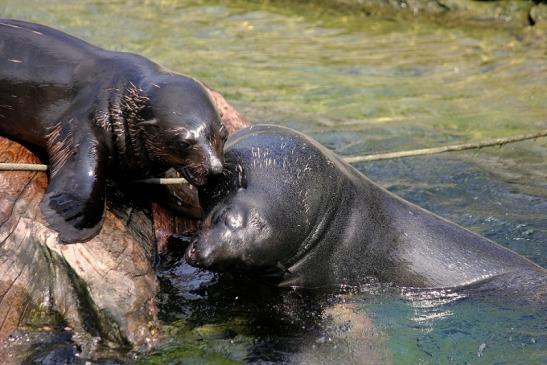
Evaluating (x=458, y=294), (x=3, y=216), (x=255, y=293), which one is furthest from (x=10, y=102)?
(x=458, y=294)

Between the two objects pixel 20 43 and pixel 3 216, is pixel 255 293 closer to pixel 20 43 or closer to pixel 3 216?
pixel 3 216

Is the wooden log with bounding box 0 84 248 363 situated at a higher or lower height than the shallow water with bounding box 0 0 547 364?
higher

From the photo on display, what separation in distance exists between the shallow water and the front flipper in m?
0.70

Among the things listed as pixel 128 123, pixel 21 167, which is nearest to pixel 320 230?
pixel 128 123

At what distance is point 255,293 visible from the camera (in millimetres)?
5703

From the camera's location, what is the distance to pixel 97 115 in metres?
5.75

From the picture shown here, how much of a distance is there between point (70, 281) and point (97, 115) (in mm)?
1148

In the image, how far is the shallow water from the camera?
527 centimetres

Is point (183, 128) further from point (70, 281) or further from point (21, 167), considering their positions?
point (70, 281)

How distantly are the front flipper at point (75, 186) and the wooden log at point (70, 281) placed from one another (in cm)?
7

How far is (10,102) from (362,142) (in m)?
4.37

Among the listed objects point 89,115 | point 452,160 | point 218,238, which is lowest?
point 452,160

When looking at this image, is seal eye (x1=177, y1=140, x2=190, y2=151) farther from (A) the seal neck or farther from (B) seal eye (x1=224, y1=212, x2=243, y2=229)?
(B) seal eye (x1=224, y1=212, x2=243, y2=229)

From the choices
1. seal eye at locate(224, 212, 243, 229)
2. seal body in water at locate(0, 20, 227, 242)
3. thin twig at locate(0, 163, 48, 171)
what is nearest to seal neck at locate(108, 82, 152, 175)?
seal body in water at locate(0, 20, 227, 242)
